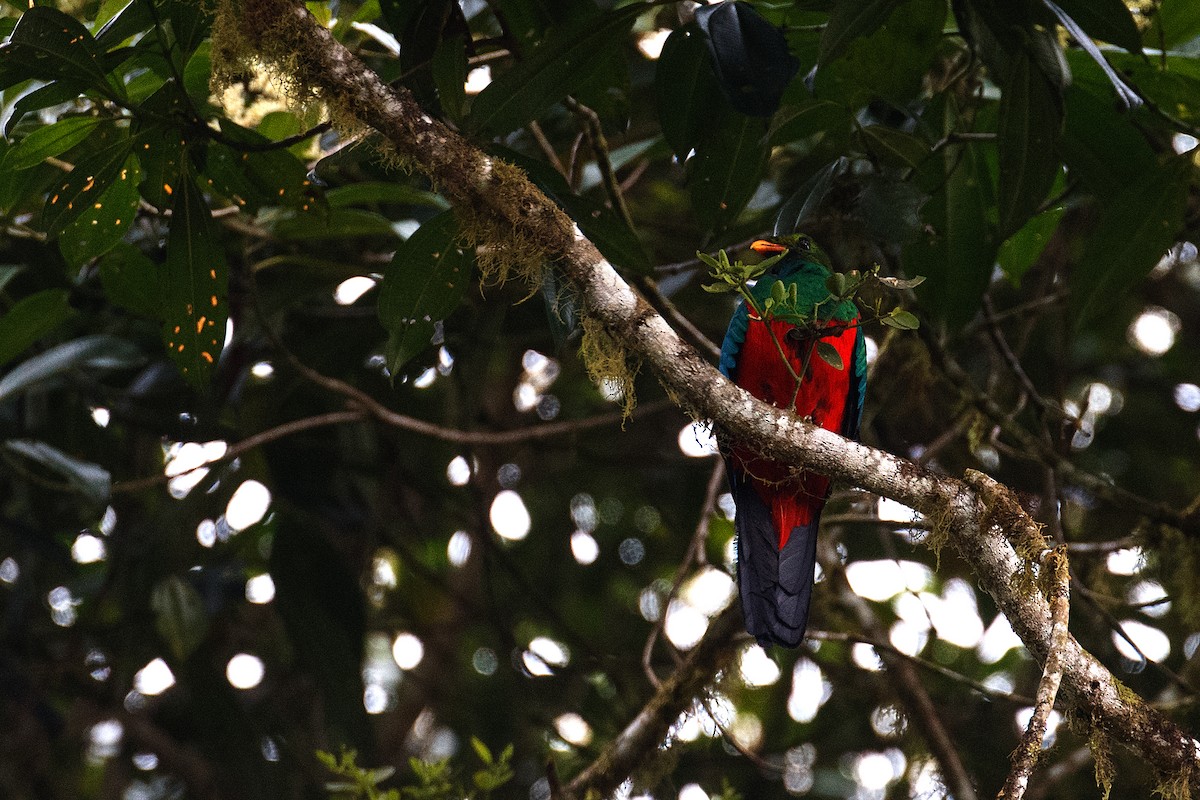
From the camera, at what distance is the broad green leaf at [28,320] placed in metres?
3.38

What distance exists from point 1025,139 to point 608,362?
40.6 inches

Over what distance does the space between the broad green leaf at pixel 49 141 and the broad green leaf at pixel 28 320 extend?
0.95 metres

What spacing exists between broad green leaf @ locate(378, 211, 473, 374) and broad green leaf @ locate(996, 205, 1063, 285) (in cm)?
166

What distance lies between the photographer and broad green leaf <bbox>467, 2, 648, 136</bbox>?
2518 mm

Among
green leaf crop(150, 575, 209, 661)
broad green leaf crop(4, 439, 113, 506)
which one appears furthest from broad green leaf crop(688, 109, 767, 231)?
green leaf crop(150, 575, 209, 661)

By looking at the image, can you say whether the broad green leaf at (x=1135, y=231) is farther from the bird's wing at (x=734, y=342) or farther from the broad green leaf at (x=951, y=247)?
the bird's wing at (x=734, y=342)

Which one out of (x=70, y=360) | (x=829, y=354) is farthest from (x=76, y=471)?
(x=829, y=354)

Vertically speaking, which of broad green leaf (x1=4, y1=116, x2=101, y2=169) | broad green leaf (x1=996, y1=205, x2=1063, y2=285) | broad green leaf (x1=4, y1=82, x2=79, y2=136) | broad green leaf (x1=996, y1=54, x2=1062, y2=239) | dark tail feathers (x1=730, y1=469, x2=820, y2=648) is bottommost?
dark tail feathers (x1=730, y1=469, x2=820, y2=648)

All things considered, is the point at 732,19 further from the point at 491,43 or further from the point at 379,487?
the point at 379,487

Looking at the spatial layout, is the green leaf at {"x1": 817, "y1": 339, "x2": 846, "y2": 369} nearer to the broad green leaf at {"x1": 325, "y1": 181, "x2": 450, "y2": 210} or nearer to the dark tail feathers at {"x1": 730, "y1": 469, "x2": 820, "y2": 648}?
the dark tail feathers at {"x1": 730, "y1": 469, "x2": 820, "y2": 648}

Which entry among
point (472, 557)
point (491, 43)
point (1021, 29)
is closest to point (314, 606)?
point (472, 557)

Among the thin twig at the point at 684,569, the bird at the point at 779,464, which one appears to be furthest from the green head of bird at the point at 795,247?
the thin twig at the point at 684,569

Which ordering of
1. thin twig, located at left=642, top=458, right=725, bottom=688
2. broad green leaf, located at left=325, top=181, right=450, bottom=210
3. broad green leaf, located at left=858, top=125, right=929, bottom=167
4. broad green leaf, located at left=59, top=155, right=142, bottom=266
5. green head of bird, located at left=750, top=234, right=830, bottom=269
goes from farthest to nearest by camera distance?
thin twig, located at left=642, top=458, right=725, bottom=688 → broad green leaf, located at left=325, top=181, right=450, bottom=210 → broad green leaf, located at left=858, top=125, right=929, bottom=167 → broad green leaf, located at left=59, top=155, right=142, bottom=266 → green head of bird, located at left=750, top=234, right=830, bottom=269

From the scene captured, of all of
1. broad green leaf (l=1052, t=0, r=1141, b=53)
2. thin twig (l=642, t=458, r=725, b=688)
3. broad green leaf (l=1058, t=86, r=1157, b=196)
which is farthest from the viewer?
thin twig (l=642, t=458, r=725, b=688)
